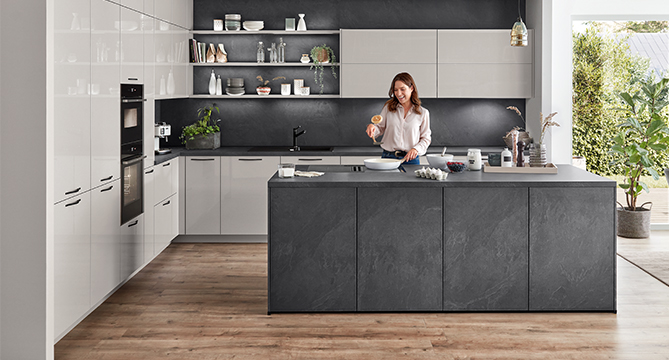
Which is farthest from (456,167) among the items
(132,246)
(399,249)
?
(132,246)

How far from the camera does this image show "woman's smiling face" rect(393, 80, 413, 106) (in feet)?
16.0

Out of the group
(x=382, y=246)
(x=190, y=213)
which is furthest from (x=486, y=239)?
(x=190, y=213)

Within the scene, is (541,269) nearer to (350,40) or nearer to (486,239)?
(486,239)

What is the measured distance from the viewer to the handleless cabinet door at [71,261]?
3.32 metres

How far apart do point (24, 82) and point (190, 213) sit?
3.19 metres

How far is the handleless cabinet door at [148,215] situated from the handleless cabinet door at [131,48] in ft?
2.46

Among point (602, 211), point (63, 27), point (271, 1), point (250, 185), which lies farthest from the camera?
point (271, 1)

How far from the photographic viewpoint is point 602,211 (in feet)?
12.7

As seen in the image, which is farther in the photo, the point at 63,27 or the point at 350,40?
the point at 350,40

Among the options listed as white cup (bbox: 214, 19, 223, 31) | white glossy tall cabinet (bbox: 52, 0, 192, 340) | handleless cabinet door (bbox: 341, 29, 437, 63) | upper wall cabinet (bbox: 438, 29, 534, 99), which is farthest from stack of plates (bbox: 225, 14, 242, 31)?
upper wall cabinet (bbox: 438, 29, 534, 99)

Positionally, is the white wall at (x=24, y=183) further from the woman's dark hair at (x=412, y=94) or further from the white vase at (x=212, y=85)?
the white vase at (x=212, y=85)

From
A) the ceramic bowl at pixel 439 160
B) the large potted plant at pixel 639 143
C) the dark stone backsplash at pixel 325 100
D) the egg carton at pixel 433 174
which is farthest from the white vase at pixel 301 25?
the large potted plant at pixel 639 143

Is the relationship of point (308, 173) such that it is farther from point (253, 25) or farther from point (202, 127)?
point (253, 25)

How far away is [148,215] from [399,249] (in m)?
2.17
